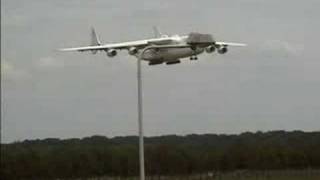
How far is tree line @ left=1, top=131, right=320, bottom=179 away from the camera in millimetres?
75637

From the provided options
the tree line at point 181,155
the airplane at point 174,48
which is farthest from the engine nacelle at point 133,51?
the tree line at point 181,155

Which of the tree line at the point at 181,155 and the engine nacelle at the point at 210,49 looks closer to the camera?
the engine nacelle at the point at 210,49

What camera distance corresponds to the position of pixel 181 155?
9619cm

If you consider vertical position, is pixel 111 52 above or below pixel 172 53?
above

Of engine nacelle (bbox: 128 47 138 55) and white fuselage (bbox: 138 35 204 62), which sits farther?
engine nacelle (bbox: 128 47 138 55)

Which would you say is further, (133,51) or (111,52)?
(111,52)

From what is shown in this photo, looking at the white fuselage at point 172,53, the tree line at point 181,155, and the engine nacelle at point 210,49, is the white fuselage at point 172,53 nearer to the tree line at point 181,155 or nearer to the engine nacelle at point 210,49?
the engine nacelle at point 210,49

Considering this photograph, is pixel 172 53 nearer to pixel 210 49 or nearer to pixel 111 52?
pixel 210 49

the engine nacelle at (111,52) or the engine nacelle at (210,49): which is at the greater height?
the engine nacelle at (111,52)

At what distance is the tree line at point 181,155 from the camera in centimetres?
7564

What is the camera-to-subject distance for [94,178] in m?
88.6

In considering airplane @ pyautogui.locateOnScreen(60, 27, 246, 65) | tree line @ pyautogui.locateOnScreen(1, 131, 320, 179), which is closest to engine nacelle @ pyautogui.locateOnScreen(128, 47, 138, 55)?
airplane @ pyautogui.locateOnScreen(60, 27, 246, 65)

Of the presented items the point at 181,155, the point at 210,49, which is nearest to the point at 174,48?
the point at 210,49

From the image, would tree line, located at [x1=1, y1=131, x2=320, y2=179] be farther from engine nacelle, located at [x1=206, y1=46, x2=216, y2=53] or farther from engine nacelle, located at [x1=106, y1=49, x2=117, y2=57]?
engine nacelle, located at [x1=206, y1=46, x2=216, y2=53]
